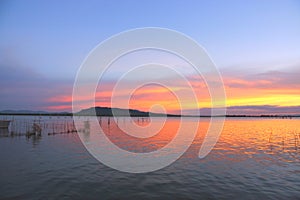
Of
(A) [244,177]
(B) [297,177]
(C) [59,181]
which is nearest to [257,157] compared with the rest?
(B) [297,177]

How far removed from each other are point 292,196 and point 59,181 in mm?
17466

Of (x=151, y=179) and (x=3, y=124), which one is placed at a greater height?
(x=3, y=124)

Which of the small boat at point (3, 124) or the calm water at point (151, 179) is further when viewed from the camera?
the small boat at point (3, 124)

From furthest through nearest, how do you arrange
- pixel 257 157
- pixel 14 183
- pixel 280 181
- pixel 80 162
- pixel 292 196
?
1. pixel 257 157
2. pixel 80 162
3. pixel 280 181
4. pixel 14 183
5. pixel 292 196

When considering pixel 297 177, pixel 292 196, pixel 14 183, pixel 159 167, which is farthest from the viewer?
pixel 159 167

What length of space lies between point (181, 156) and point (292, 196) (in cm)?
1492

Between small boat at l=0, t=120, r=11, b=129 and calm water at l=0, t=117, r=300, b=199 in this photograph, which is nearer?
calm water at l=0, t=117, r=300, b=199

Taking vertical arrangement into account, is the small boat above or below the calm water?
above

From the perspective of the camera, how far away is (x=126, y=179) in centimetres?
1867

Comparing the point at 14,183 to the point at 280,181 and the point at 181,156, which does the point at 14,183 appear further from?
the point at 280,181

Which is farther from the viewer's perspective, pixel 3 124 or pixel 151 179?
pixel 3 124

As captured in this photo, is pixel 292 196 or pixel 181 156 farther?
pixel 181 156

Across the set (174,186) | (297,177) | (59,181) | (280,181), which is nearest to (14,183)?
(59,181)

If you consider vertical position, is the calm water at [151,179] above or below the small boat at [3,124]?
below
